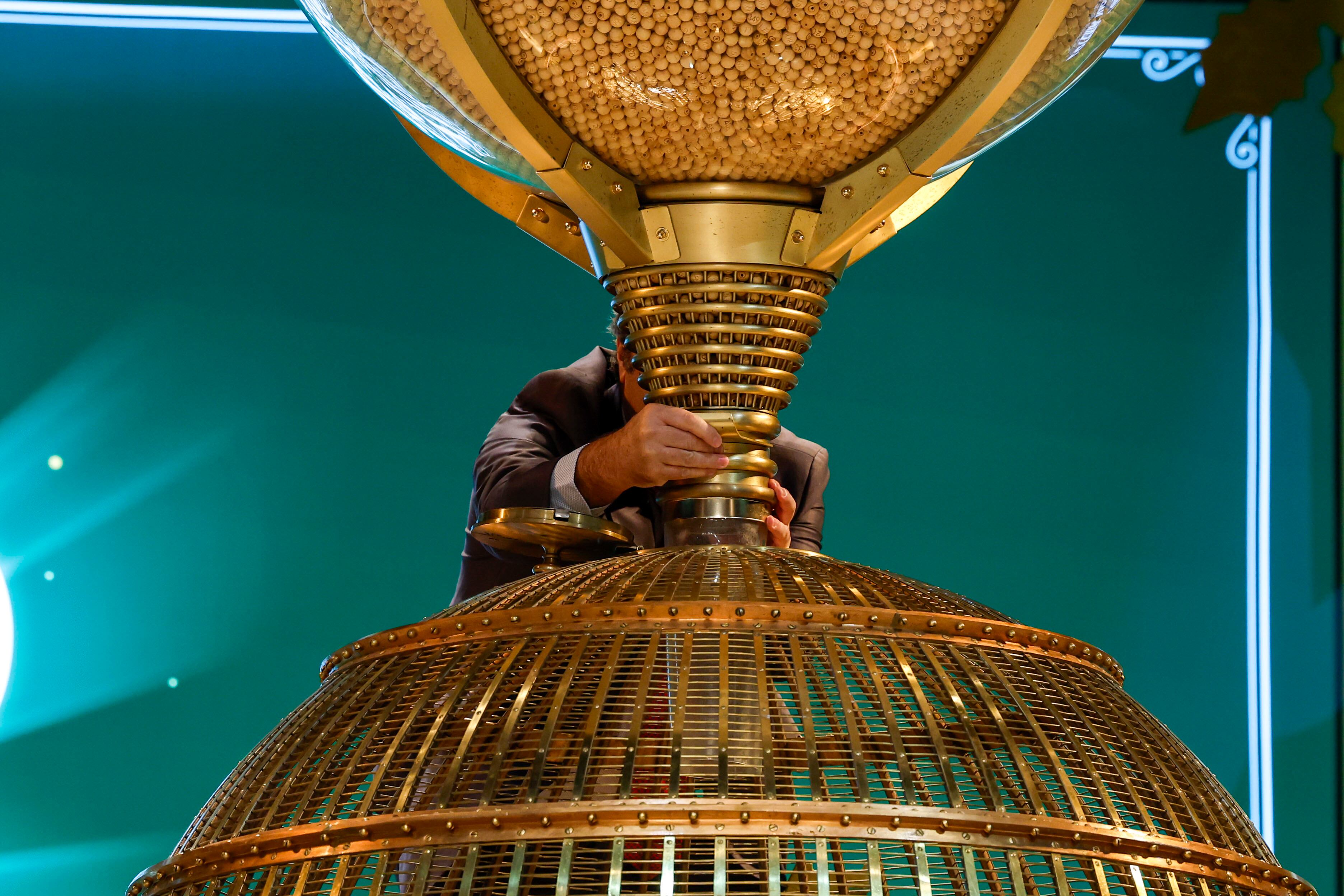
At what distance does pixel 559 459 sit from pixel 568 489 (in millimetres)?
75

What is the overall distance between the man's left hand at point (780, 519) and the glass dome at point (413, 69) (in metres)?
0.18

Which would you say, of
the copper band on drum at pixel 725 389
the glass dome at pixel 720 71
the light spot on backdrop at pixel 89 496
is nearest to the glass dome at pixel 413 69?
the glass dome at pixel 720 71

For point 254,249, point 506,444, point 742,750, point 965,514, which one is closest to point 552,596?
point 742,750

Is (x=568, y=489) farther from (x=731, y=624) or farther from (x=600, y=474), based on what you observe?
(x=731, y=624)

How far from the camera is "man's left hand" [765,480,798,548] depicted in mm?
670

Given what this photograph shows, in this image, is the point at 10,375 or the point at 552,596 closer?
the point at 552,596

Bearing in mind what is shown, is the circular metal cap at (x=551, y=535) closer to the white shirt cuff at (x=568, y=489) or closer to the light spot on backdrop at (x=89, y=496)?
the white shirt cuff at (x=568, y=489)

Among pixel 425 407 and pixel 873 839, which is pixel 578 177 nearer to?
pixel 873 839

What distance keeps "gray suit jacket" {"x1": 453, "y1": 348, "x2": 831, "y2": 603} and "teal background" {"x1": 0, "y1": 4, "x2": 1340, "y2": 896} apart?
1422 millimetres

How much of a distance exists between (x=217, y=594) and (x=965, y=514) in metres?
1.36

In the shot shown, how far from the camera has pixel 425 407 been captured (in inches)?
111

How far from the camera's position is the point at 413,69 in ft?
1.95

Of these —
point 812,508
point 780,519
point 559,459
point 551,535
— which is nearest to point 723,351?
point 551,535

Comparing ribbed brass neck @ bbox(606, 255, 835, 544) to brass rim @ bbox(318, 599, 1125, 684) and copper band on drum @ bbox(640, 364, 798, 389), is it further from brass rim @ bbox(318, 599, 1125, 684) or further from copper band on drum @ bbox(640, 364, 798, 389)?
brass rim @ bbox(318, 599, 1125, 684)
